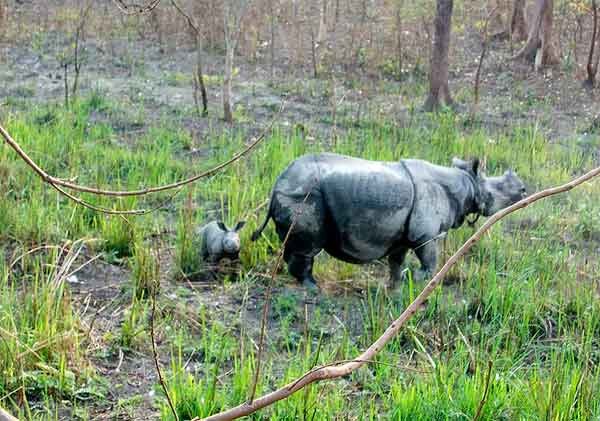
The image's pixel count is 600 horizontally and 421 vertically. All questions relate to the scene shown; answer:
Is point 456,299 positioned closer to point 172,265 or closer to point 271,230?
point 271,230

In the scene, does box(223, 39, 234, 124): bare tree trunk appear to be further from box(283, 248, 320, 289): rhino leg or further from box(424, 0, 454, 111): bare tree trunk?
box(283, 248, 320, 289): rhino leg

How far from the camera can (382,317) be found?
189 inches

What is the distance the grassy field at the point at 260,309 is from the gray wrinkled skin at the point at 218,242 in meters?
0.11

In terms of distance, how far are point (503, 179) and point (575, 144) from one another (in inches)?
173

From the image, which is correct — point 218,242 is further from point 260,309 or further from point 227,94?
point 227,94

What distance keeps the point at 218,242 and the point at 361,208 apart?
97 cm

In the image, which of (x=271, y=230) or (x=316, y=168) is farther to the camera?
(x=271, y=230)

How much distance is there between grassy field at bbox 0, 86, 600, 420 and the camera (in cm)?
385

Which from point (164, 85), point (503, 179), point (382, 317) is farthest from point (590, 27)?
point (382, 317)

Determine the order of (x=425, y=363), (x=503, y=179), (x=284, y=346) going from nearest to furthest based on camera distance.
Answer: (x=425, y=363) → (x=284, y=346) → (x=503, y=179)

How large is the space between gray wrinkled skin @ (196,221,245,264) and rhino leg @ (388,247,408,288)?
0.96m

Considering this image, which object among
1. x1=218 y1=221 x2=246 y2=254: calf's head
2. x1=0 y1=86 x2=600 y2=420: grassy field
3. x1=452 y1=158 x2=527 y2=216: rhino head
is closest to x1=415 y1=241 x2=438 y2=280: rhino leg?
x1=0 y1=86 x2=600 y2=420: grassy field

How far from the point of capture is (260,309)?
5.30 m

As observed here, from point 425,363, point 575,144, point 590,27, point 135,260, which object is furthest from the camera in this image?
point 590,27
